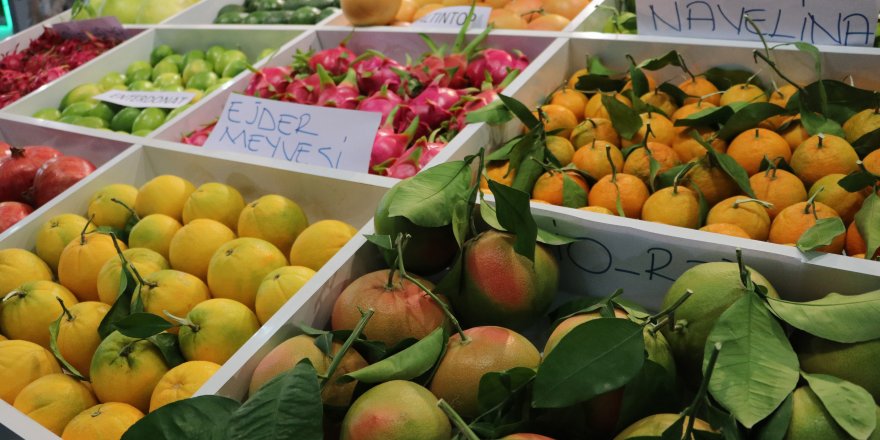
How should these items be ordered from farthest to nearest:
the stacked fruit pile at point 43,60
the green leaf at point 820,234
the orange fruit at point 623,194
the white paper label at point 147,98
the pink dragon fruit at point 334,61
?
1. the stacked fruit pile at point 43,60
2. the white paper label at point 147,98
3. the pink dragon fruit at point 334,61
4. the orange fruit at point 623,194
5. the green leaf at point 820,234

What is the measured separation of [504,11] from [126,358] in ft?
4.35

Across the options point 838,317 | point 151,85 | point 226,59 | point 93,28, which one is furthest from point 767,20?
point 93,28

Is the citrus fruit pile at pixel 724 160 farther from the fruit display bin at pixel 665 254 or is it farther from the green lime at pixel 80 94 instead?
the green lime at pixel 80 94

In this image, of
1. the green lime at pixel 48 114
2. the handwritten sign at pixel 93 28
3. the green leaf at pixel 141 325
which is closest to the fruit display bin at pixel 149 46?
the green lime at pixel 48 114

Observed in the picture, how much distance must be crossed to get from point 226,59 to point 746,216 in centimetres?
154

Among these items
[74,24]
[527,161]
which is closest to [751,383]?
[527,161]

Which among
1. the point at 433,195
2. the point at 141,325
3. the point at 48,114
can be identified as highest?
the point at 433,195

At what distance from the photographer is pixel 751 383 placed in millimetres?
558

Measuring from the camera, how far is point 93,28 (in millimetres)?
2246

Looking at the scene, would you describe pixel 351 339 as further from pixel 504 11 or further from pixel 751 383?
pixel 504 11

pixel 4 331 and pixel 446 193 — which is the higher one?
pixel 446 193

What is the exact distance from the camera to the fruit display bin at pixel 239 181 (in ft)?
3.73

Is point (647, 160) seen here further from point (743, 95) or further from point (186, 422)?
point (186, 422)

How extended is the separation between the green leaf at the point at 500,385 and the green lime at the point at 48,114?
1.65 m
